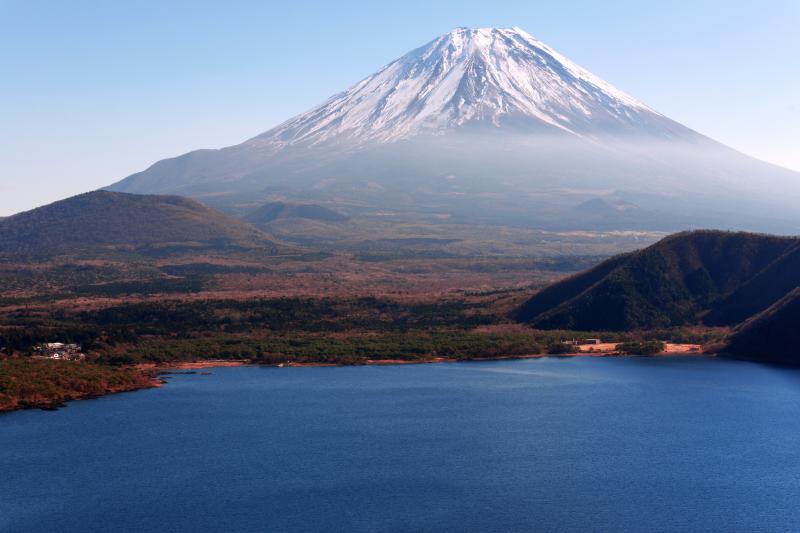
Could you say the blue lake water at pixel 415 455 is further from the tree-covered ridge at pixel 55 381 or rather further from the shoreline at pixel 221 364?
the tree-covered ridge at pixel 55 381

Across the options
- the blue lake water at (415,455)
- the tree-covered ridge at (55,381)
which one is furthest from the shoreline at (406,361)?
the tree-covered ridge at (55,381)

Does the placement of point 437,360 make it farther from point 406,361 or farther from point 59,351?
point 59,351

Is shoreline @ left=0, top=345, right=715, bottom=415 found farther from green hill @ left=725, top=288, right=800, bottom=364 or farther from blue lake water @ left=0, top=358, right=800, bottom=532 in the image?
green hill @ left=725, top=288, right=800, bottom=364

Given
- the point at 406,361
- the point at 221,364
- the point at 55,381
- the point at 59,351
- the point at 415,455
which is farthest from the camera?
the point at 406,361

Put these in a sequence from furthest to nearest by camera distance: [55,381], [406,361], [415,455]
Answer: [406,361], [55,381], [415,455]

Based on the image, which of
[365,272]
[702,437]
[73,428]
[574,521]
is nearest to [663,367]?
[702,437]

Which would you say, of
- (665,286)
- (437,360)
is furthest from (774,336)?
(437,360)

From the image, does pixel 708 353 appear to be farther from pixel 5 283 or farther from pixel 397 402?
pixel 5 283
